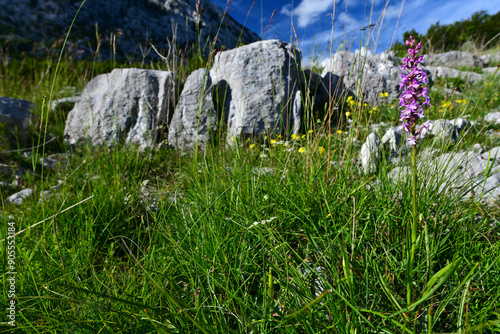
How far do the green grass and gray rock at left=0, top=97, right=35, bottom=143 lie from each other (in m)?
2.26

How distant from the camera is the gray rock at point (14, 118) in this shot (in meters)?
3.48

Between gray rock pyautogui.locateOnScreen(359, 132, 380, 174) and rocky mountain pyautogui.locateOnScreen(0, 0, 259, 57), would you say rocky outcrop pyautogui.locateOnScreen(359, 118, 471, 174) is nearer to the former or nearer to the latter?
gray rock pyautogui.locateOnScreen(359, 132, 380, 174)

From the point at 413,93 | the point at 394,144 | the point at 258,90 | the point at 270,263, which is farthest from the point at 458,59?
the point at 270,263

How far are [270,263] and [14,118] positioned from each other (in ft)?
14.5

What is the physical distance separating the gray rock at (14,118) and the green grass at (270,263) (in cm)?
226

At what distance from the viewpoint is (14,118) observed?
356 cm

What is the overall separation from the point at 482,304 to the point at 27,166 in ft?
14.1

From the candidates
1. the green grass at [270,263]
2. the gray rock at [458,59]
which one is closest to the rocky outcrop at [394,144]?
the green grass at [270,263]

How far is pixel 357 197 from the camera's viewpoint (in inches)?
53.9

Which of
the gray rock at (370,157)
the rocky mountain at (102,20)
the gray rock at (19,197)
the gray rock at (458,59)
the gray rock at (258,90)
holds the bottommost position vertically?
the gray rock at (19,197)

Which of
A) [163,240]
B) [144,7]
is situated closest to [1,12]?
[144,7]

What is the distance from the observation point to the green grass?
808 mm

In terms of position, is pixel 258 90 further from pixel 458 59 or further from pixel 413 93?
pixel 458 59

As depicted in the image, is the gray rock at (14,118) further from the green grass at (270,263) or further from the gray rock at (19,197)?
the green grass at (270,263)
